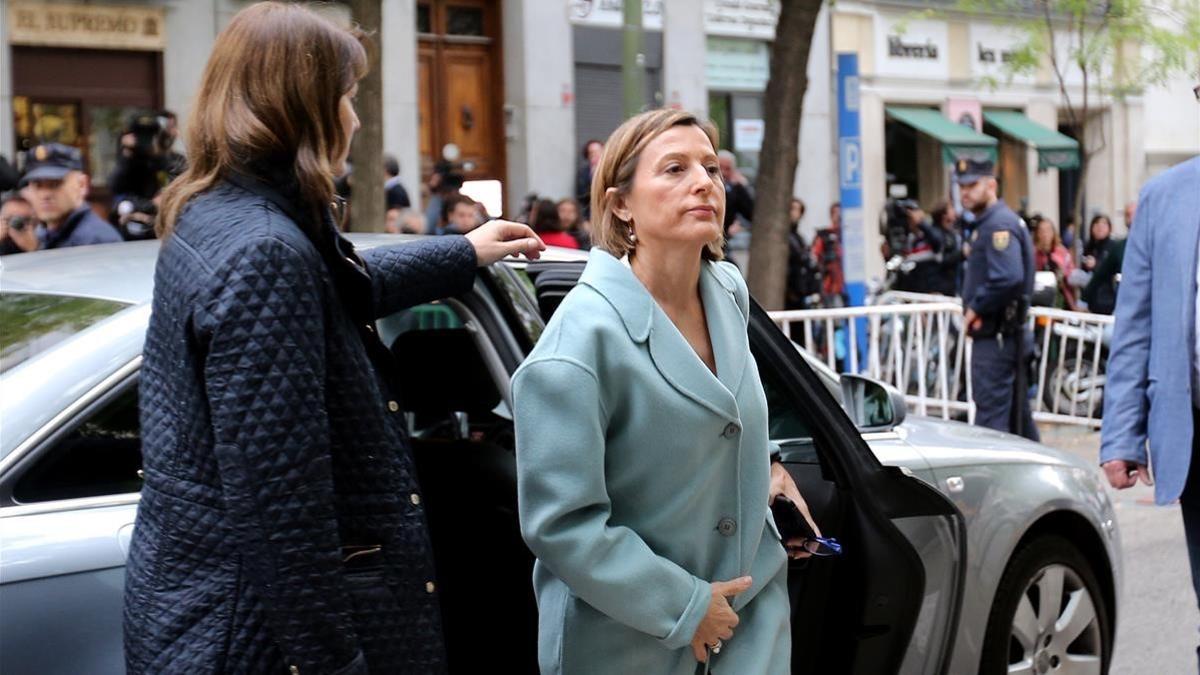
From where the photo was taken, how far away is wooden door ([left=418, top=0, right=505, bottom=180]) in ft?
63.6

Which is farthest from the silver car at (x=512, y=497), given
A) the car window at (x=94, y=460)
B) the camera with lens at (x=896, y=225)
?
the camera with lens at (x=896, y=225)

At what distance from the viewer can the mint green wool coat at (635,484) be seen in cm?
264

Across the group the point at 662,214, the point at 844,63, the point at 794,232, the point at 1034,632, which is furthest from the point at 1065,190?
the point at 662,214

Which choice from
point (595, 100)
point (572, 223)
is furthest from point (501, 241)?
point (595, 100)

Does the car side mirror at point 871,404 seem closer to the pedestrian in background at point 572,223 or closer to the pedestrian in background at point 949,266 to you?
the pedestrian in background at point 572,223

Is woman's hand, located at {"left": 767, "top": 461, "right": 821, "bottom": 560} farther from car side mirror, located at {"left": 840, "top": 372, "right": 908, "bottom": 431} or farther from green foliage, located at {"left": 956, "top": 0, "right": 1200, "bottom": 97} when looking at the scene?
green foliage, located at {"left": 956, "top": 0, "right": 1200, "bottom": 97}

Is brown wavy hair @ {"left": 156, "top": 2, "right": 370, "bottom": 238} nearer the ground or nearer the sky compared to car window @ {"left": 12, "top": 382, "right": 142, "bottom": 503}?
nearer the sky

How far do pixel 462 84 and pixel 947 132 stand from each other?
31.6ft

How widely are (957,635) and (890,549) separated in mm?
613

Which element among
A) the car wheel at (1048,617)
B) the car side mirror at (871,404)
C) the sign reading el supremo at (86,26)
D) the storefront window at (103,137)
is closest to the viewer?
the car side mirror at (871,404)

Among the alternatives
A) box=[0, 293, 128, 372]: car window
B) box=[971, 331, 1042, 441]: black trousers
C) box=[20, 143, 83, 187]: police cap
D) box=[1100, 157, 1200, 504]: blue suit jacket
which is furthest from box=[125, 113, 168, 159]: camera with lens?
box=[1100, 157, 1200, 504]: blue suit jacket

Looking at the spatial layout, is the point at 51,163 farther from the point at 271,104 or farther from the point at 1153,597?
the point at 271,104

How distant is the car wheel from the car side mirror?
1.94 ft

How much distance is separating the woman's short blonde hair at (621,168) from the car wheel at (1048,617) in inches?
82.0
